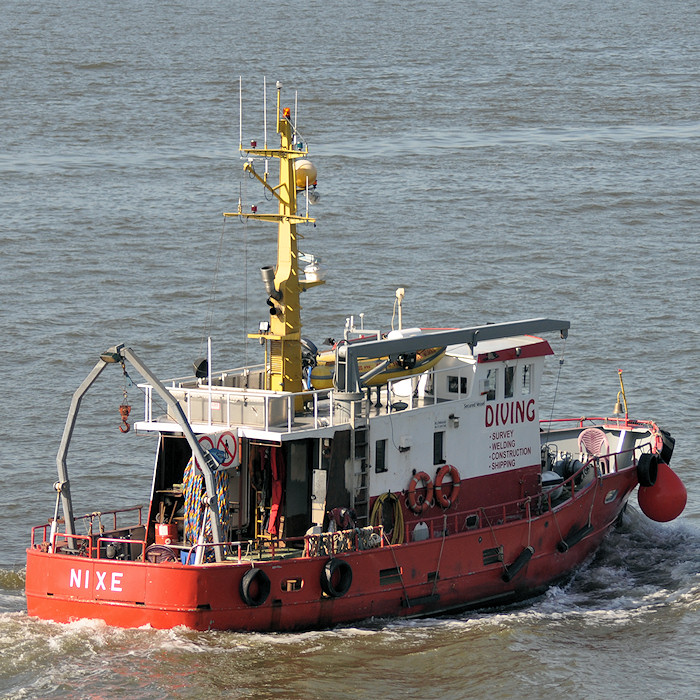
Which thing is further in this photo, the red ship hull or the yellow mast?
the yellow mast

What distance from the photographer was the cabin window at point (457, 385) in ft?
75.7

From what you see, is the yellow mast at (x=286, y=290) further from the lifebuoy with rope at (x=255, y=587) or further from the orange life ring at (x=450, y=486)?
the lifebuoy with rope at (x=255, y=587)

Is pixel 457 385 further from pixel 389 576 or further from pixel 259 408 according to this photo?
pixel 259 408

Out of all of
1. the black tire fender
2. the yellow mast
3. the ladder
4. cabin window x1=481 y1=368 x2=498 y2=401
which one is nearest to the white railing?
the ladder

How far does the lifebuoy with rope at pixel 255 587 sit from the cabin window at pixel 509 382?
5611 millimetres

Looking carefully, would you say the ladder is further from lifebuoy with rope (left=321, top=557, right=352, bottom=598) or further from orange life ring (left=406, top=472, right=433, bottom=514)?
lifebuoy with rope (left=321, top=557, right=352, bottom=598)

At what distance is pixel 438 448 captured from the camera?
74.4ft

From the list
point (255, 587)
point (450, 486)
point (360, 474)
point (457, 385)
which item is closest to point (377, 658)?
point (255, 587)

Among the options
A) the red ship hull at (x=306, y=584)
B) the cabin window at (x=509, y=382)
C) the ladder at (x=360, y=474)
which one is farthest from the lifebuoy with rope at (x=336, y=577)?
the cabin window at (x=509, y=382)

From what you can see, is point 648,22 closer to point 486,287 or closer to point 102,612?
point 486,287

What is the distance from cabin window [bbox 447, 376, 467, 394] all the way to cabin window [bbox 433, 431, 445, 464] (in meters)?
0.84

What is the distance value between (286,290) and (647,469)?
7794 mm

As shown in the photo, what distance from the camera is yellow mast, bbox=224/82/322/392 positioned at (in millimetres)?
21828

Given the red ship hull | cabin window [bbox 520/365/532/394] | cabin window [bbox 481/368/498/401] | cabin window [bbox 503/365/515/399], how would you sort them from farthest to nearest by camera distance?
cabin window [bbox 520/365/532/394]
cabin window [bbox 503/365/515/399]
cabin window [bbox 481/368/498/401]
the red ship hull
